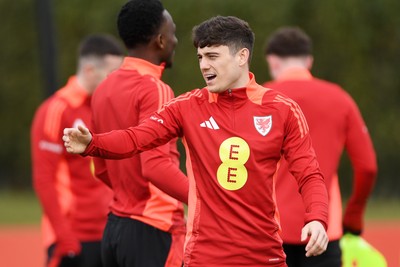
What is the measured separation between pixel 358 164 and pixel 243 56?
250 centimetres

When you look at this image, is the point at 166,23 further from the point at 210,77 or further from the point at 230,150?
the point at 230,150

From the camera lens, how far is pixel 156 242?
19.5 feet

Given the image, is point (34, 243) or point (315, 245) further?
point (34, 243)

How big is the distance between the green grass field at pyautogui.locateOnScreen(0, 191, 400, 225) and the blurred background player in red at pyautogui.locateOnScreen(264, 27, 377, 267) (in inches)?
508

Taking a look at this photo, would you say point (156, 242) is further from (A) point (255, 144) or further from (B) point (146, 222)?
(A) point (255, 144)

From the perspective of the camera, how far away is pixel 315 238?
4754 mm

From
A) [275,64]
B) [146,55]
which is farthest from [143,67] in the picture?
[275,64]

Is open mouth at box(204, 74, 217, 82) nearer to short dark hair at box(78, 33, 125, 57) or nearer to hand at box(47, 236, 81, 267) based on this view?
hand at box(47, 236, 81, 267)

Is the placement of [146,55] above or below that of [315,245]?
above

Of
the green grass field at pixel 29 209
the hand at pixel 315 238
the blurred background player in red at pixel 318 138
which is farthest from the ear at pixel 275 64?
the green grass field at pixel 29 209

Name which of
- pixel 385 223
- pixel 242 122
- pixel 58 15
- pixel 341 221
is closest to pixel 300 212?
pixel 341 221

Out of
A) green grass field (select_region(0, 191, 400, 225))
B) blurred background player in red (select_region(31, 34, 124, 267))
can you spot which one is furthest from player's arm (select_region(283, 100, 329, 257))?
green grass field (select_region(0, 191, 400, 225))

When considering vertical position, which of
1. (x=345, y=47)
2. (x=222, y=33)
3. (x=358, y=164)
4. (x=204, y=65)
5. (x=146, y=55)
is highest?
(x=222, y=33)

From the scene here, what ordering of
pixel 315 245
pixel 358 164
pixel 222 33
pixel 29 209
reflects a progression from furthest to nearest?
pixel 29 209
pixel 358 164
pixel 222 33
pixel 315 245
